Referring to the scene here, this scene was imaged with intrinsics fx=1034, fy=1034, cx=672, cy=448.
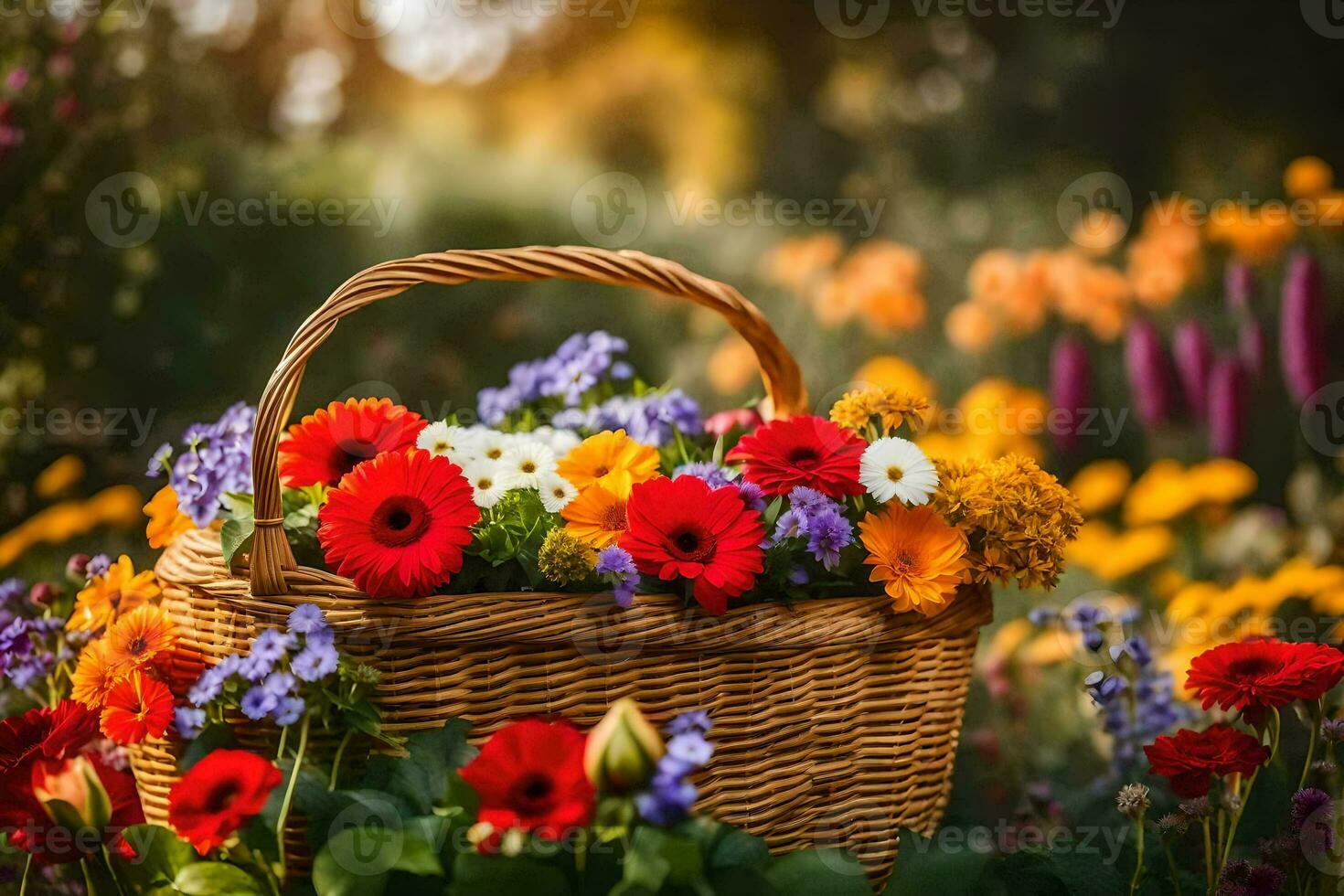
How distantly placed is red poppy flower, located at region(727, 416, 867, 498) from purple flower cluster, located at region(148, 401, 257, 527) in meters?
0.53

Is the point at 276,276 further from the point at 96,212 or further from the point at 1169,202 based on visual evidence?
the point at 1169,202

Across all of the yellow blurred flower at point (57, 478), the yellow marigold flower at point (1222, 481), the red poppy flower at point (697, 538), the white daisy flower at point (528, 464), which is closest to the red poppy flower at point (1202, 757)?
the red poppy flower at point (697, 538)

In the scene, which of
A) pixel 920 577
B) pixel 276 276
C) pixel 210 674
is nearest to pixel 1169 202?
pixel 920 577

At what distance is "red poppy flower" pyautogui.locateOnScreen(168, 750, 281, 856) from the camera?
82cm

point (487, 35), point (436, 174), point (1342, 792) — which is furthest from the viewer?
point (487, 35)

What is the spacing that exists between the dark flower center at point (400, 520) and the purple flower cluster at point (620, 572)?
16cm

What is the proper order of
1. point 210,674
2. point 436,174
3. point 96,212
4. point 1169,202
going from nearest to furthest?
point 210,674
point 96,212
point 1169,202
point 436,174

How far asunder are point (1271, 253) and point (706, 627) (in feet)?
5.60

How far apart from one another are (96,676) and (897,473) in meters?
0.81

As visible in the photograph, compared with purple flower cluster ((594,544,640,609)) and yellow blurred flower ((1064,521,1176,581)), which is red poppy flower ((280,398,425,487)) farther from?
yellow blurred flower ((1064,521,1176,581))

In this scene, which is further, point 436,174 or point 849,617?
point 436,174

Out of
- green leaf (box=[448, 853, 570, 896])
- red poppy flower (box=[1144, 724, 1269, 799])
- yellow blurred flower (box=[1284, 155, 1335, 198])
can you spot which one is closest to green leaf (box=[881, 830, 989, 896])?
red poppy flower (box=[1144, 724, 1269, 799])

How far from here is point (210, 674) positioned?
0.91m

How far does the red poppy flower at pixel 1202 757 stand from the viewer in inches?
37.4
